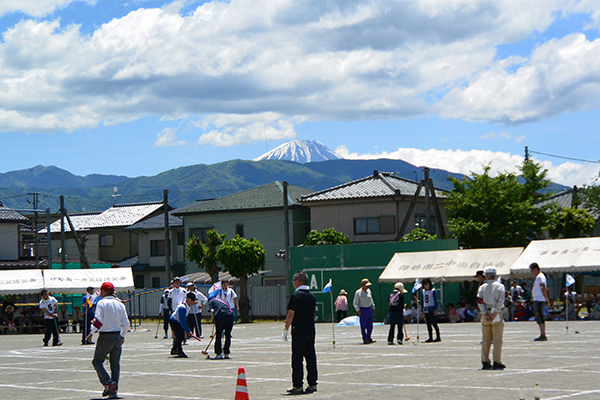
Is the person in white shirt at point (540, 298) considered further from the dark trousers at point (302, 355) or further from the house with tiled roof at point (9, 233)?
the house with tiled roof at point (9, 233)

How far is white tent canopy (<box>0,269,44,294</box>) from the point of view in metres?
38.6

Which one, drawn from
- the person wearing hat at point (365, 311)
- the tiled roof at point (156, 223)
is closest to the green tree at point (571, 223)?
the tiled roof at point (156, 223)

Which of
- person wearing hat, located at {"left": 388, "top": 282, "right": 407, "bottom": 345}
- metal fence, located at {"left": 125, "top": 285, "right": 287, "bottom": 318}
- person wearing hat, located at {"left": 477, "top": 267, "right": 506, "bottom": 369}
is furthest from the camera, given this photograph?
metal fence, located at {"left": 125, "top": 285, "right": 287, "bottom": 318}

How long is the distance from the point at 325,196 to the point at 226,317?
38.0m

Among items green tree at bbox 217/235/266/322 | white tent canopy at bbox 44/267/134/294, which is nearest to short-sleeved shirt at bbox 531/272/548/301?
white tent canopy at bbox 44/267/134/294

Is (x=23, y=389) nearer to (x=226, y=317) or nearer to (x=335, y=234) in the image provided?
(x=226, y=317)

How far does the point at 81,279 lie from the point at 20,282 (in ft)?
9.43

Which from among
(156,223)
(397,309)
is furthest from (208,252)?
(397,309)

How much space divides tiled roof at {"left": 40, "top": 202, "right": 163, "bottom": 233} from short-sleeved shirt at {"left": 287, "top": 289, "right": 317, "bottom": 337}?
207 ft

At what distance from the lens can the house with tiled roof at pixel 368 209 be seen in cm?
5300

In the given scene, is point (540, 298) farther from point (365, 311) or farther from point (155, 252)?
point (155, 252)

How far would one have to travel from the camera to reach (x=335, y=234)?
50000 millimetres

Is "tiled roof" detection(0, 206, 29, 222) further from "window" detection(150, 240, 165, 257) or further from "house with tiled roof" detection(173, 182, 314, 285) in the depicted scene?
"house with tiled roof" detection(173, 182, 314, 285)

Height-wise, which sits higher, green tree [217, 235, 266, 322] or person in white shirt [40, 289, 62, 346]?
green tree [217, 235, 266, 322]
